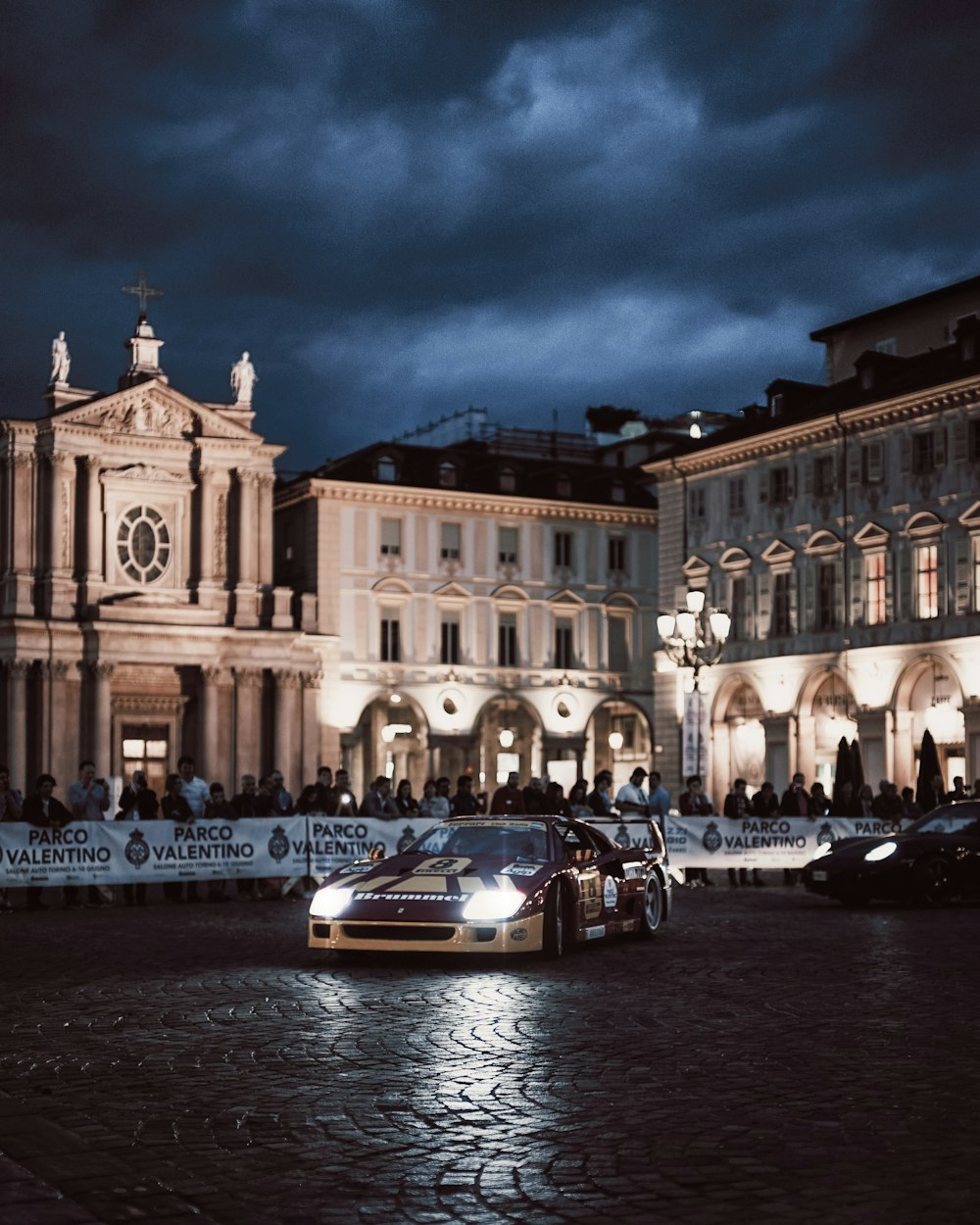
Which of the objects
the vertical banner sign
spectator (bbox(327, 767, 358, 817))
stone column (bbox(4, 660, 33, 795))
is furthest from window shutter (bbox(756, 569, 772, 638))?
spectator (bbox(327, 767, 358, 817))

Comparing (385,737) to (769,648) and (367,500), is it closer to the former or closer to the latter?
A: (367,500)

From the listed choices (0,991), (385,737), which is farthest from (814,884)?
(385,737)

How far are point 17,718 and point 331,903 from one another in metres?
52.1

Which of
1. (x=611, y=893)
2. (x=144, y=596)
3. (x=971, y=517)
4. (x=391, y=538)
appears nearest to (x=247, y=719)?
(x=144, y=596)

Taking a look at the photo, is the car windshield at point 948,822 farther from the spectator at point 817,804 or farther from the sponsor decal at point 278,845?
the sponsor decal at point 278,845

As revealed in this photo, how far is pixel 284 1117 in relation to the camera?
8734 mm

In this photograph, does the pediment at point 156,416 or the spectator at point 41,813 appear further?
the pediment at point 156,416

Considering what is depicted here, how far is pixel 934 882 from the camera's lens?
25.3 m

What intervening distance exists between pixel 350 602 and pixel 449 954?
5833cm

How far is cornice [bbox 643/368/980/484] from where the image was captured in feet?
184

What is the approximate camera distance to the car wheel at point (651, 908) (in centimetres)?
1977

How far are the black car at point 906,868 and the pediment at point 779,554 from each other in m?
36.5

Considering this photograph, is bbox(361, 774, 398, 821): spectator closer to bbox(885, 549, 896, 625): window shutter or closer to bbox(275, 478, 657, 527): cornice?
bbox(885, 549, 896, 625): window shutter

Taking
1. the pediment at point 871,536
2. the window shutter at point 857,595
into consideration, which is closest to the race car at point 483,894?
the pediment at point 871,536
